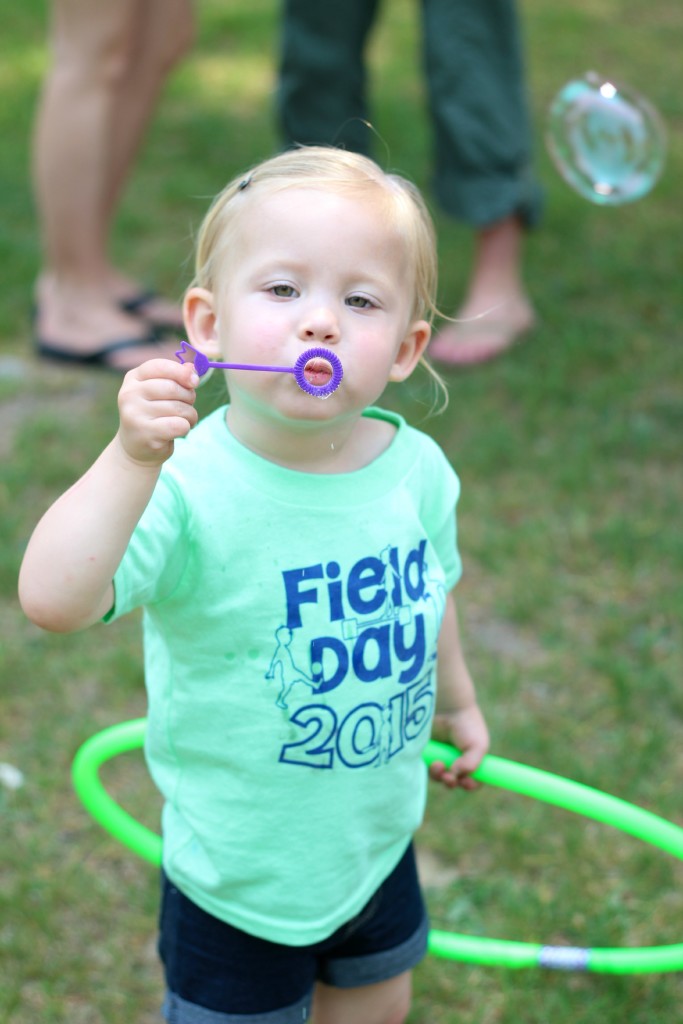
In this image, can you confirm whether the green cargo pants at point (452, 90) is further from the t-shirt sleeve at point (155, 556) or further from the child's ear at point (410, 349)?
the t-shirt sleeve at point (155, 556)

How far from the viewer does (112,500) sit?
120 cm

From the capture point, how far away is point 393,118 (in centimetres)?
562

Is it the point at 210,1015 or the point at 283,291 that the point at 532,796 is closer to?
the point at 210,1015

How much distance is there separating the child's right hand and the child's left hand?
0.74m

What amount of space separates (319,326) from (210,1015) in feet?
2.74

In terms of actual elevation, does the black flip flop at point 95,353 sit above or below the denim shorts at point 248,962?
below

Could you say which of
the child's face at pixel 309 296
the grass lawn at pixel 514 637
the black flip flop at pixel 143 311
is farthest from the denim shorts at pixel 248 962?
the black flip flop at pixel 143 311

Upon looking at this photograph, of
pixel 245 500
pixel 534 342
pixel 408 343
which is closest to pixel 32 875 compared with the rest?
pixel 245 500

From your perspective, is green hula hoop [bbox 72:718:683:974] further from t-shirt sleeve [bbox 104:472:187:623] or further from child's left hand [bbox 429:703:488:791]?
t-shirt sleeve [bbox 104:472:187:623]

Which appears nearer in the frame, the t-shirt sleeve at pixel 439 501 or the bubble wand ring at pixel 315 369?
the bubble wand ring at pixel 315 369

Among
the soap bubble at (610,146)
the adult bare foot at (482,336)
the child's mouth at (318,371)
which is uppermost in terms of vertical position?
the child's mouth at (318,371)

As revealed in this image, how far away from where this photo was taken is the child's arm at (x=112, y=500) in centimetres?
118

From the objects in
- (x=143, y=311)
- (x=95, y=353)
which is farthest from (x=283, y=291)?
(x=143, y=311)

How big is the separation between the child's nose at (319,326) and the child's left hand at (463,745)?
0.68 meters
